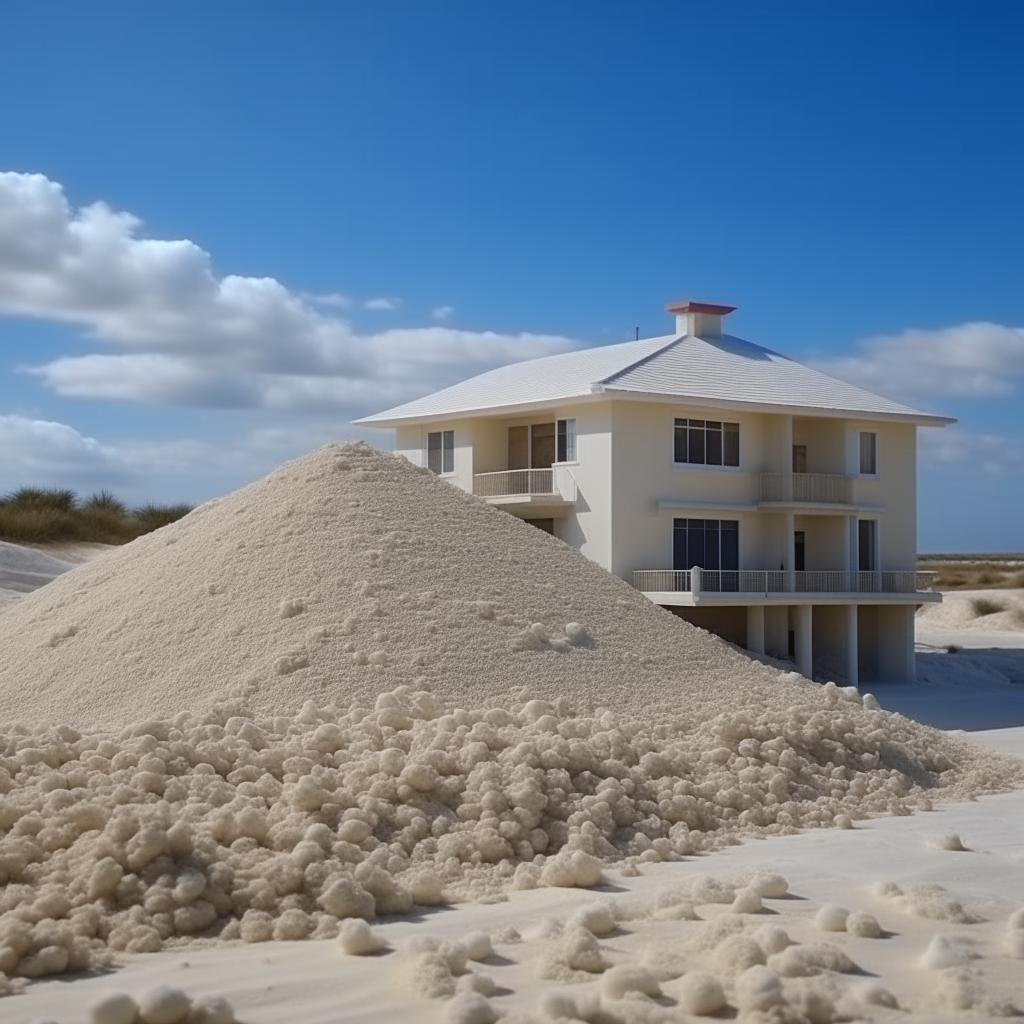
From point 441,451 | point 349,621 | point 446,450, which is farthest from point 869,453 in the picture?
point 349,621

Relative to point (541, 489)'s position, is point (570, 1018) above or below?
below

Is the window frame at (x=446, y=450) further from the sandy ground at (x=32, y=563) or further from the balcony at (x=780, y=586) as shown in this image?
the sandy ground at (x=32, y=563)

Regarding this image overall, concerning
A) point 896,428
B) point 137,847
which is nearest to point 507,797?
point 137,847

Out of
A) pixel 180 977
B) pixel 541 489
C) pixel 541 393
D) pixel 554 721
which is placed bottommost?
pixel 180 977

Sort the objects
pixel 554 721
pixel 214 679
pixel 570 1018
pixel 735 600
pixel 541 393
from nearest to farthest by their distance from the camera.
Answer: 1. pixel 570 1018
2. pixel 554 721
3. pixel 214 679
4. pixel 735 600
5. pixel 541 393

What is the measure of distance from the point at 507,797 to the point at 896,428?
21.2 m

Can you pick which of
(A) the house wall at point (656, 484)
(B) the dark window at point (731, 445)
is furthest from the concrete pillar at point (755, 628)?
(B) the dark window at point (731, 445)

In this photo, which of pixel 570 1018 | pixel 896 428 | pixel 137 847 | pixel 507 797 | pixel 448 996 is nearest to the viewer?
pixel 570 1018

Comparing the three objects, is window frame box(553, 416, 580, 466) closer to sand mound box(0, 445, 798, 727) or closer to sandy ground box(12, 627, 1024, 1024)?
sand mound box(0, 445, 798, 727)

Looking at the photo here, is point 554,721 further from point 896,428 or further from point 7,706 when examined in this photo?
point 896,428

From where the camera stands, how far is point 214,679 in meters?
11.4

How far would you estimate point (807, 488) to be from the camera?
85.8 ft

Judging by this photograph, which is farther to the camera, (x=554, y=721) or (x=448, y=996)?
(x=554, y=721)

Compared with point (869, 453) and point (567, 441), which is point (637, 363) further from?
point (869, 453)
